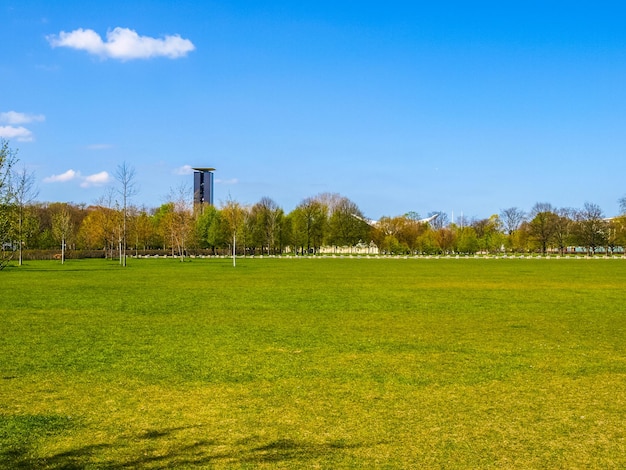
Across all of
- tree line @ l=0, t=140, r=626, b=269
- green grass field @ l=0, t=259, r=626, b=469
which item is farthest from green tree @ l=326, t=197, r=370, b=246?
green grass field @ l=0, t=259, r=626, b=469

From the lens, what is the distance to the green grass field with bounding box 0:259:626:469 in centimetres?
660

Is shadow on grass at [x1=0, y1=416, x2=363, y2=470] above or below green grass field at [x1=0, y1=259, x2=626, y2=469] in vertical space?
below

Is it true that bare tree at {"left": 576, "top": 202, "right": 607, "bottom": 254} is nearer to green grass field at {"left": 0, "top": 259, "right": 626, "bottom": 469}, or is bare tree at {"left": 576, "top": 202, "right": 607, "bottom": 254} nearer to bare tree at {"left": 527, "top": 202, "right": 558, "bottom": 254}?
bare tree at {"left": 527, "top": 202, "right": 558, "bottom": 254}

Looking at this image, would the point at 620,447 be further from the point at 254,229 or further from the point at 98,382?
the point at 254,229

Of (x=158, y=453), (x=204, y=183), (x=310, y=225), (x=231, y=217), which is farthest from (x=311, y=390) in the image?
(x=204, y=183)

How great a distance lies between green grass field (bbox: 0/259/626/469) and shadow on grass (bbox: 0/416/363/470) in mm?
22

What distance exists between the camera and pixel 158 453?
652cm

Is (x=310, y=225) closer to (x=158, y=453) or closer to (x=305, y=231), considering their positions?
(x=305, y=231)

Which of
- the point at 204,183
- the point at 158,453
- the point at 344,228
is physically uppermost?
the point at 204,183

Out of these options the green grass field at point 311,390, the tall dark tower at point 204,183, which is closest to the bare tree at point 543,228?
the tall dark tower at point 204,183

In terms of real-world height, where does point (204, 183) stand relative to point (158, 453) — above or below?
above

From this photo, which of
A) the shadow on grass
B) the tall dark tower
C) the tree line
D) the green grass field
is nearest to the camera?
the shadow on grass

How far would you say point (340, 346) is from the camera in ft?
43.2

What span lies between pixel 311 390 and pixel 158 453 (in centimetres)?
316
